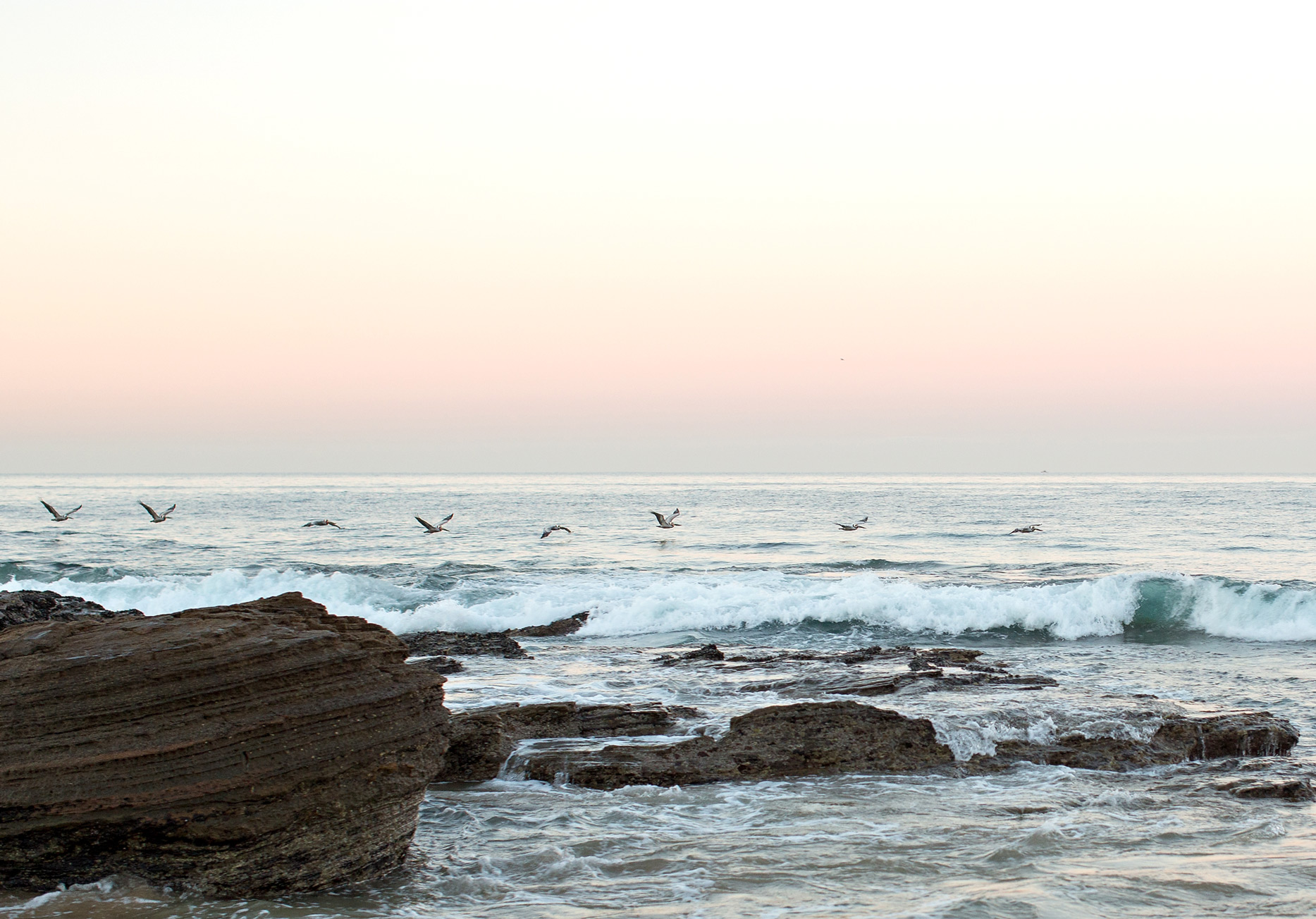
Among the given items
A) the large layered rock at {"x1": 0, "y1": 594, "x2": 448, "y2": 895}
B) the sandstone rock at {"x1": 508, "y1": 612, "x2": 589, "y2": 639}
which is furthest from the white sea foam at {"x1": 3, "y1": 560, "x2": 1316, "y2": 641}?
the large layered rock at {"x1": 0, "y1": 594, "x2": 448, "y2": 895}

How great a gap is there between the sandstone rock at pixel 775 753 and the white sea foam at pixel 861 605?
34.7 feet

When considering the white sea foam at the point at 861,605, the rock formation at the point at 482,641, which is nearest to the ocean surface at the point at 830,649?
the white sea foam at the point at 861,605

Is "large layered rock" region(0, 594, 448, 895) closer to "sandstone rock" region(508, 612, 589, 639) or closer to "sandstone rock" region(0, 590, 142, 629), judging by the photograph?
"sandstone rock" region(0, 590, 142, 629)

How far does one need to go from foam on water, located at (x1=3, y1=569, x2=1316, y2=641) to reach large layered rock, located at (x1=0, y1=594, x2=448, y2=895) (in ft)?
43.4

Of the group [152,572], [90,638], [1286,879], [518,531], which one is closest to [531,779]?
[90,638]

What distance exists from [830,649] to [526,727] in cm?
912

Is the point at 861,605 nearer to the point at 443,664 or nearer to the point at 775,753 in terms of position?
the point at 443,664

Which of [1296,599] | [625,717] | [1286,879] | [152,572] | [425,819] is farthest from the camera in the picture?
[152,572]

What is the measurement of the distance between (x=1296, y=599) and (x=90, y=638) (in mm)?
22670

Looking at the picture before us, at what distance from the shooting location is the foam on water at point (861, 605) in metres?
20.5

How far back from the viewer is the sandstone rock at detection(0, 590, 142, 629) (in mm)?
13016

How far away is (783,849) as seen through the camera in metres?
6.99

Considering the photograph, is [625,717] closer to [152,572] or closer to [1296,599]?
[1296,599]

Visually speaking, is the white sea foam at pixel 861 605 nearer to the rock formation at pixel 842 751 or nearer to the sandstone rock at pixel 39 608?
the sandstone rock at pixel 39 608
